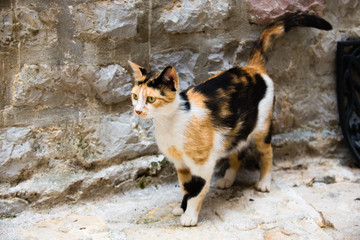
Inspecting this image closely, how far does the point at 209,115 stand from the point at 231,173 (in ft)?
1.93

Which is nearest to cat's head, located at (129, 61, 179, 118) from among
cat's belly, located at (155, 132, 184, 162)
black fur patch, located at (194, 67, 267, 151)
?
cat's belly, located at (155, 132, 184, 162)

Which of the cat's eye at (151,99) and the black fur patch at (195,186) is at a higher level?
the cat's eye at (151,99)

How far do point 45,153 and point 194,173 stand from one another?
33.9 inches

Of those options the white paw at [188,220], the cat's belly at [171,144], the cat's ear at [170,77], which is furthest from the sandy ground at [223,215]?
the cat's ear at [170,77]

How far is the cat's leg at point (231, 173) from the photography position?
7.65 feet

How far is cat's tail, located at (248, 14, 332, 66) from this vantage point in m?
2.24

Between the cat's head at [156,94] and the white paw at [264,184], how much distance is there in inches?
35.6

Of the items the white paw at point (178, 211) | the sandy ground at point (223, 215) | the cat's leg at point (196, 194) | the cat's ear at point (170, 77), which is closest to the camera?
the cat's ear at point (170, 77)

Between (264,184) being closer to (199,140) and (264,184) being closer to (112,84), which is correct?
(199,140)

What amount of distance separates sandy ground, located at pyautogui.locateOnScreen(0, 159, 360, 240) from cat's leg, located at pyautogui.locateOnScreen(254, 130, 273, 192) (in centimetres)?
5

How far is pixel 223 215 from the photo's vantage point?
201cm

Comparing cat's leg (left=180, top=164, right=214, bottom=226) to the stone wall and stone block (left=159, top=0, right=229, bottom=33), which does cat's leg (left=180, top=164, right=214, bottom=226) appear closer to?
the stone wall

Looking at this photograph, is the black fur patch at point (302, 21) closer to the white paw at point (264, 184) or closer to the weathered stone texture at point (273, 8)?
the weathered stone texture at point (273, 8)

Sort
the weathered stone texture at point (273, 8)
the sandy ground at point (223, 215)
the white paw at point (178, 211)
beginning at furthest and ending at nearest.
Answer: the weathered stone texture at point (273, 8) < the white paw at point (178, 211) < the sandy ground at point (223, 215)
